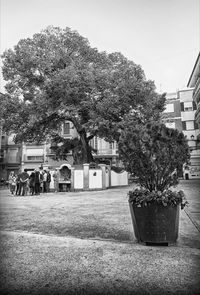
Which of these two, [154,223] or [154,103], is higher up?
[154,103]

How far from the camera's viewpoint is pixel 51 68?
20312 mm

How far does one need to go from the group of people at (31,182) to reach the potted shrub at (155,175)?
41.9 feet

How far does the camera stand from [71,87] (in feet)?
61.4

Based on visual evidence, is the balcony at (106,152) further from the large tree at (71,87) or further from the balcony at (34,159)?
the large tree at (71,87)

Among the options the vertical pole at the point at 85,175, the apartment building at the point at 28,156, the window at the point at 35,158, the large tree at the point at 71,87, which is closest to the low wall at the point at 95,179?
the vertical pole at the point at 85,175

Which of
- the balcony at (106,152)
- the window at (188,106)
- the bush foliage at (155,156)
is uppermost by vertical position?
the window at (188,106)

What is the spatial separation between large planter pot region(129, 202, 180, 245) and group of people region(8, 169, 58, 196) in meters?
13.1

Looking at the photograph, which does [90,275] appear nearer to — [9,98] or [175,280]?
[175,280]

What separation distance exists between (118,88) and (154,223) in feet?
52.2

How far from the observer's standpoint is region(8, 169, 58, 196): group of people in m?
15.3

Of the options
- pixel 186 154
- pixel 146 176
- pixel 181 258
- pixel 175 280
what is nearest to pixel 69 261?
pixel 175 280

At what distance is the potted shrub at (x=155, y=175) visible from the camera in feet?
11.9

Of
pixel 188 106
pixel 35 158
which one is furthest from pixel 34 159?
pixel 188 106

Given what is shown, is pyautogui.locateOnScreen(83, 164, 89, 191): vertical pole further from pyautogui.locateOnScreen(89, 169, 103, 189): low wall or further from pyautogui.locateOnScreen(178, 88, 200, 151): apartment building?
pyautogui.locateOnScreen(178, 88, 200, 151): apartment building
